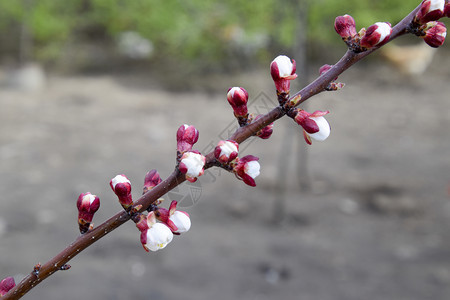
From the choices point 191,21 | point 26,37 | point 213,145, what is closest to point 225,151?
point 213,145

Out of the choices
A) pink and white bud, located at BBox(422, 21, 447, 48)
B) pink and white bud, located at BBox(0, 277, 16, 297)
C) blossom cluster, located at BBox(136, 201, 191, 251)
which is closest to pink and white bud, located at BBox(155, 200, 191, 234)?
blossom cluster, located at BBox(136, 201, 191, 251)

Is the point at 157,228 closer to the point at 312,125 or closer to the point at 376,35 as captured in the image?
the point at 312,125

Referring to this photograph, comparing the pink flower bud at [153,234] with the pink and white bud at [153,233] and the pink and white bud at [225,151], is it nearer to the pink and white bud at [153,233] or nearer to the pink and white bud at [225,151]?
the pink and white bud at [153,233]

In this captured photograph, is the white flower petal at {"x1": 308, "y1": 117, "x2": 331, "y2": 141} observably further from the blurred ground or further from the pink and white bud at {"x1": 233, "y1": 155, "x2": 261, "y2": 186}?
the blurred ground

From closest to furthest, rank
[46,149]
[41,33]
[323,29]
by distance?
1. [46,149]
2. [323,29]
3. [41,33]

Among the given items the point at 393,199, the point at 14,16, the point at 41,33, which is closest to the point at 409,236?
the point at 393,199

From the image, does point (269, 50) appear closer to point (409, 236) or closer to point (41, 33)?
point (41, 33)
